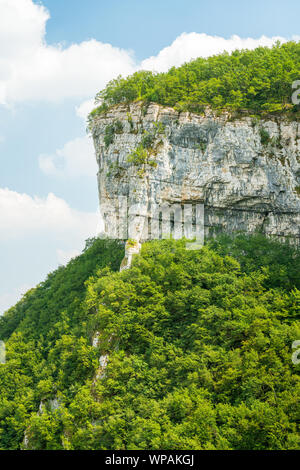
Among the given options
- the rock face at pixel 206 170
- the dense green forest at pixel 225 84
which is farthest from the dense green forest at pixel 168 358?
the dense green forest at pixel 225 84

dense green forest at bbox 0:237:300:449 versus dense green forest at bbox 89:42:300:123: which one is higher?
dense green forest at bbox 89:42:300:123

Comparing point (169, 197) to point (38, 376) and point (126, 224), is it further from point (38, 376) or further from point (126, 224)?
point (38, 376)

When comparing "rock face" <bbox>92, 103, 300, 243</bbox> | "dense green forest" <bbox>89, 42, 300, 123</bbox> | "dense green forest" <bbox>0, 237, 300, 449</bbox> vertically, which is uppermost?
"dense green forest" <bbox>89, 42, 300, 123</bbox>

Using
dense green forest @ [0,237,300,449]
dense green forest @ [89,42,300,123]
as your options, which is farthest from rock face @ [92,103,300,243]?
dense green forest @ [0,237,300,449]

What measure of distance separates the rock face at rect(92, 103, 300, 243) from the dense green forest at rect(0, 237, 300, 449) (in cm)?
191

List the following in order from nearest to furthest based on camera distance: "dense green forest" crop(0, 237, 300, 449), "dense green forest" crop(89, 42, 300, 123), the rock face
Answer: "dense green forest" crop(0, 237, 300, 449) < the rock face < "dense green forest" crop(89, 42, 300, 123)

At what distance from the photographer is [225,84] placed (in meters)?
28.5

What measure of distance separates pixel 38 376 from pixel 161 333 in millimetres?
8109

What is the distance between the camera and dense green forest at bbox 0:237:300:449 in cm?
1686

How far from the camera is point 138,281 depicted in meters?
23.7

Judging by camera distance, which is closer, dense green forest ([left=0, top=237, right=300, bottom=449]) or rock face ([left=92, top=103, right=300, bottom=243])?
dense green forest ([left=0, top=237, right=300, bottom=449])

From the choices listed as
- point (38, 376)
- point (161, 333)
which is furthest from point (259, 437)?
point (38, 376)

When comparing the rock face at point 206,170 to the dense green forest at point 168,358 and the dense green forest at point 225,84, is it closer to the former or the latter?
the dense green forest at point 225,84

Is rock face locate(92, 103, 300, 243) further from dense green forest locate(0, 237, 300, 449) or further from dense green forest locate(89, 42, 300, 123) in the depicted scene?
dense green forest locate(0, 237, 300, 449)
